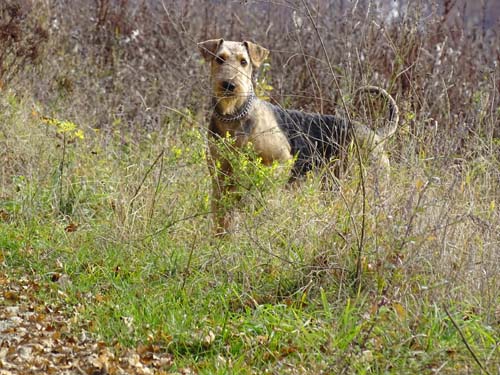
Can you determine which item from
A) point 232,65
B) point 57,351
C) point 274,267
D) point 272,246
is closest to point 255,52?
point 232,65

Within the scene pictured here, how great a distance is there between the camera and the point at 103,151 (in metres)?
7.09

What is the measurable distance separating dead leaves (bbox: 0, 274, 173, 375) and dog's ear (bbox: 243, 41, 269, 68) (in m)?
2.71

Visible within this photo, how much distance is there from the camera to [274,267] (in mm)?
4789

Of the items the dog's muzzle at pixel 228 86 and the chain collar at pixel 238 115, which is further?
the chain collar at pixel 238 115

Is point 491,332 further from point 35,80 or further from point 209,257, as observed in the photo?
point 35,80

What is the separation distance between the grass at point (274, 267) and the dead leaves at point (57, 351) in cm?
9

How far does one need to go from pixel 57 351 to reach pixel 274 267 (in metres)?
1.25

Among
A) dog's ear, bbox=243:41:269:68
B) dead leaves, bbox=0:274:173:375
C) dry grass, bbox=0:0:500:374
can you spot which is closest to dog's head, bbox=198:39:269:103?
dog's ear, bbox=243:41:269:68

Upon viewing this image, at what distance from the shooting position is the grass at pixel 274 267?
3898mm

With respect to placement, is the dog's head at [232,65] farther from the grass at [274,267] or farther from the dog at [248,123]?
the grass at [274,267]

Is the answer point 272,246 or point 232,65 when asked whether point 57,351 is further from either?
point 232,65

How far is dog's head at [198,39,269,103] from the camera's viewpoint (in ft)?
20.1

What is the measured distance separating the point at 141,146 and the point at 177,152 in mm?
1877

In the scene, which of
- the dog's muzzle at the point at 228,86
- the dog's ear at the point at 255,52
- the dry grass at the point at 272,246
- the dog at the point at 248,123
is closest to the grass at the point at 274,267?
the dry grass at the point at 272,246
